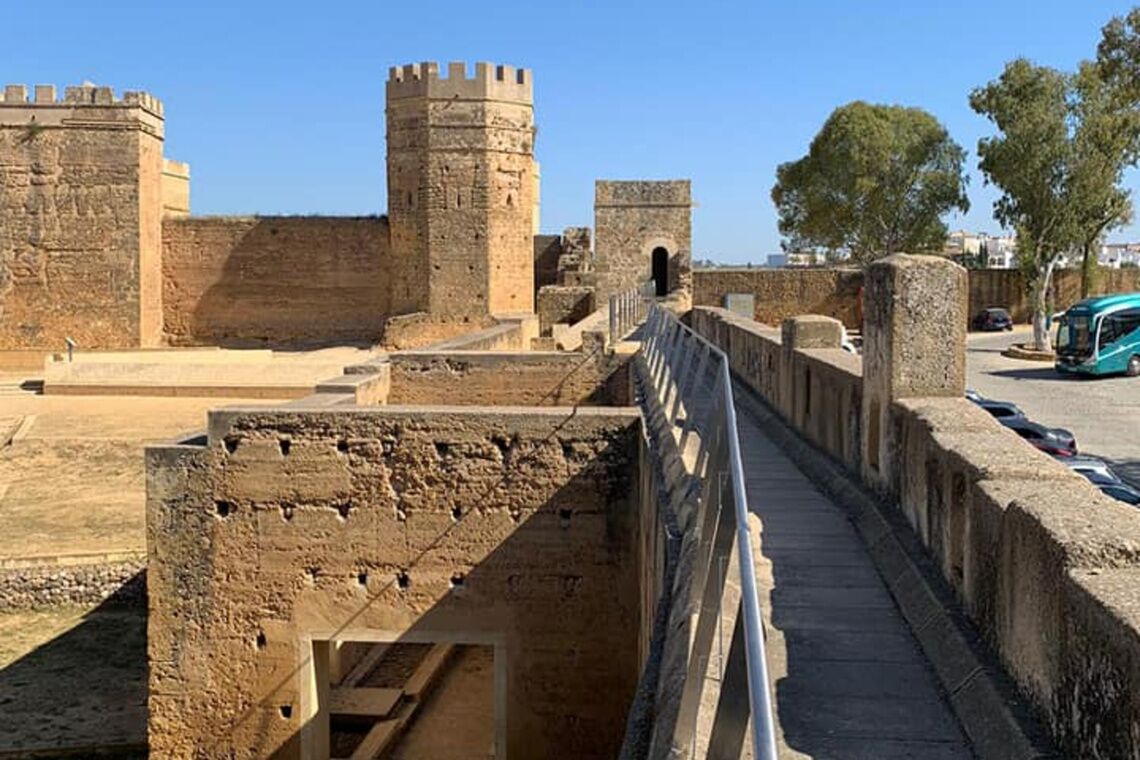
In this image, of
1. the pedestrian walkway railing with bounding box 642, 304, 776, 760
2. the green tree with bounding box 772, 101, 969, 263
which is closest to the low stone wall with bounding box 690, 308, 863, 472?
the pedestrian walkway railing with bounding box 642, 304, 776, 760

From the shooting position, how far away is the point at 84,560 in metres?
15.0

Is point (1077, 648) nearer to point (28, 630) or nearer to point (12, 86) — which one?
point (28, 630)

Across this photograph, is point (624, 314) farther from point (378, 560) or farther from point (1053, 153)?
point (1053, 153)

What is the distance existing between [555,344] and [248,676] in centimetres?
1085

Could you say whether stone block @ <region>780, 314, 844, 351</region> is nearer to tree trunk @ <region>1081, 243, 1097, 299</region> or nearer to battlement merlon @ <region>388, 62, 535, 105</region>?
battlement merlon @ <region>388, 62, 535, 105</region>

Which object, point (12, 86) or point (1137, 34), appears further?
point (12, 86)

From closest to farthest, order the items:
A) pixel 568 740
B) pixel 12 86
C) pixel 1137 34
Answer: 1. pixel 568 740
2. pixel 1137 34
3. pixel 12 86

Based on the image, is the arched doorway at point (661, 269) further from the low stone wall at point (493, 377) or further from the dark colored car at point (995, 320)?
the low stone wall at point (493, 377)

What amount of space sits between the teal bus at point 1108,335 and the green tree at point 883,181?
23512 mm

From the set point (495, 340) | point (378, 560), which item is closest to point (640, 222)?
point (495, 340)

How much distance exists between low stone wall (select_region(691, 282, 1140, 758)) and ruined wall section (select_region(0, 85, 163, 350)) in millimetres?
26068

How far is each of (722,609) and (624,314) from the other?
60.3 feet

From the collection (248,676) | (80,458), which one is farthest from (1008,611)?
(80,458)

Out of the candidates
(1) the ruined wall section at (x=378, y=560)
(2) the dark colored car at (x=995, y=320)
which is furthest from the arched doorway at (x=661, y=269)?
(1) the ruined wall section at (x=378, y=560)
